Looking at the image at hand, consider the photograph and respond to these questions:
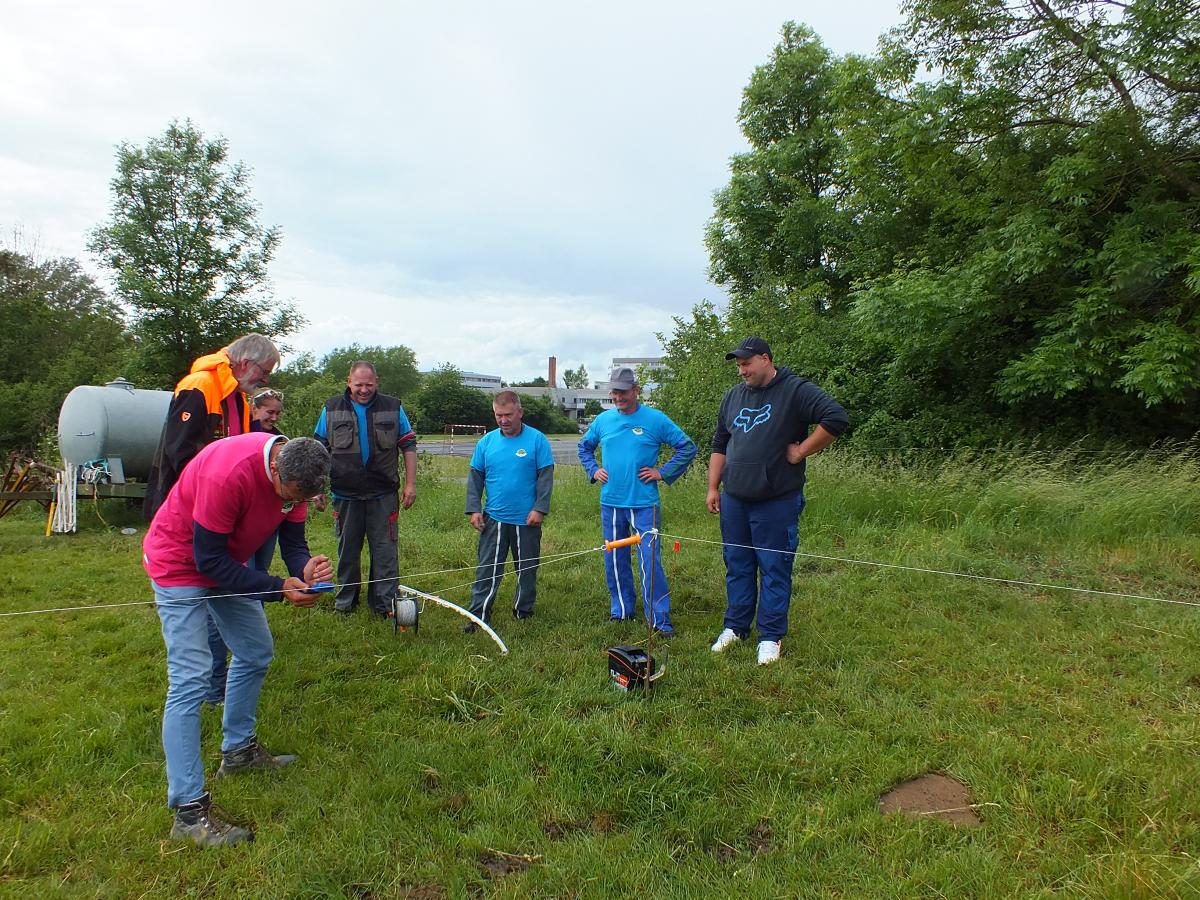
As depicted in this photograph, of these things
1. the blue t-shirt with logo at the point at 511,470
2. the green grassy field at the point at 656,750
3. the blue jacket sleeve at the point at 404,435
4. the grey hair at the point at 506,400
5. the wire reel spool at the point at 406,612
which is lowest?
the green grassy field at the point at 656,750

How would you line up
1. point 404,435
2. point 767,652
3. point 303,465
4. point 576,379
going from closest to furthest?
point 303,465
point 767,652
point 404,435
point 576,379

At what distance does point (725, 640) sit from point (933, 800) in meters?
1.70

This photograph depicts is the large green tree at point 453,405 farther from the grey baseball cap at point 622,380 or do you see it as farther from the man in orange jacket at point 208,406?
the man in orange jacket at point 208,406

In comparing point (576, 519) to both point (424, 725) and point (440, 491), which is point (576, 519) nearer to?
point (440, 491)

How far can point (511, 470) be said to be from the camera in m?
4.81

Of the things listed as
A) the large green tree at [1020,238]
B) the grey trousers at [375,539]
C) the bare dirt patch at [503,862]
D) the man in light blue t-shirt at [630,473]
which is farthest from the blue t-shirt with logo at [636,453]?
the large green tree at [1020,238]

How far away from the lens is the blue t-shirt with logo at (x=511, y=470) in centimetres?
482

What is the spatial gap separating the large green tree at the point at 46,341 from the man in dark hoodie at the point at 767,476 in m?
18.3

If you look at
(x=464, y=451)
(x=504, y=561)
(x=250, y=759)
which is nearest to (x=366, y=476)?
(x=504, y=561)

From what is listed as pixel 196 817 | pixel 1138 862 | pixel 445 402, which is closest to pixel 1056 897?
pixel 1138 862

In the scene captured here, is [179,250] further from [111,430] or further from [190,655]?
[190,655]

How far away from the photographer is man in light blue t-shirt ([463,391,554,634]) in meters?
4.80

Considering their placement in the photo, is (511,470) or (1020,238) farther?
(1020,238)

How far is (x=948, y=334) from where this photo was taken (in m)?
10.5
